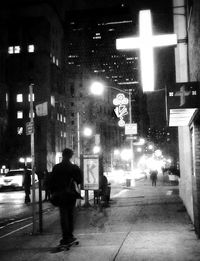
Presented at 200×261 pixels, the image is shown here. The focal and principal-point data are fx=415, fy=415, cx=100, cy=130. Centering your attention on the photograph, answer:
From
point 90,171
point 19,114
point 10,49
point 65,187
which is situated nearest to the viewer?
point 65,187

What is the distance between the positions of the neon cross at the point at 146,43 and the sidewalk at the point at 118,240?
3.62 m

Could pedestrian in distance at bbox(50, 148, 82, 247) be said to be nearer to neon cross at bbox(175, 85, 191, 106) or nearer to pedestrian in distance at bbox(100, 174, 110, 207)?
neon cross at bbox(175, 85, 191, 106)

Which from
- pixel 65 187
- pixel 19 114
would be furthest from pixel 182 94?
pixel 19 114

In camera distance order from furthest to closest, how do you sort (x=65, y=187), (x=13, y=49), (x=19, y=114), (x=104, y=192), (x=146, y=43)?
(x=13, y=49), (x=19, y=114), (x=104, y=192), (x=146, y=43), (x=65, y=187)

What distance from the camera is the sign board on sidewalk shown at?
17.3 metres

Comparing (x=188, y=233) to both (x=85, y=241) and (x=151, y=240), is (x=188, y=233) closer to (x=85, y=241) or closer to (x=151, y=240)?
(x=151, y=240)

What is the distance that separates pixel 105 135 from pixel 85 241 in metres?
111

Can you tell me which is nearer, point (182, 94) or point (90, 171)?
point (182, 94)

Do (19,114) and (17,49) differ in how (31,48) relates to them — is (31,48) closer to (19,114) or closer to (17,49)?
(17,49)

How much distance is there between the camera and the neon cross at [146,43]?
33.7 ft

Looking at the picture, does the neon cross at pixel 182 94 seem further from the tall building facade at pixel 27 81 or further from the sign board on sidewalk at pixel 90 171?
the tall building facade at pixel 27 81

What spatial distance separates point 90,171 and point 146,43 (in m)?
8.00

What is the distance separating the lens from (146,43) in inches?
416

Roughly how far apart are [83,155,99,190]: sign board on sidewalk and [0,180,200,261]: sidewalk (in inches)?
123
